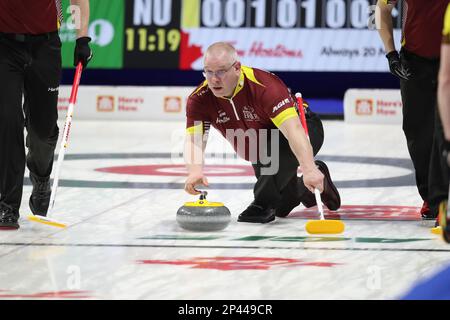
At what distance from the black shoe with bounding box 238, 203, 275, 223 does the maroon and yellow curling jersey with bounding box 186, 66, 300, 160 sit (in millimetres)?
336

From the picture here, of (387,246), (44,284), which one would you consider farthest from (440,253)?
(44,284)

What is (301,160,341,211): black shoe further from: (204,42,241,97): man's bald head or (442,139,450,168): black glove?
(442,139,450,168): black glove

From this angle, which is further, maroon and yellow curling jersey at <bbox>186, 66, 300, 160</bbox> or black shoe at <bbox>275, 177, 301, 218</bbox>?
black shoe at <bbox>275, 177, 301, 218</bbox>

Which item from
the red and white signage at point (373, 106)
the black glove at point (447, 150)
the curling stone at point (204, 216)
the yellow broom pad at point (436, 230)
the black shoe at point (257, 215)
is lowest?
the red and white signage at point (373, 106)

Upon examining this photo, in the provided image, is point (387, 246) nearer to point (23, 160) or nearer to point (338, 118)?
point (23, 160)

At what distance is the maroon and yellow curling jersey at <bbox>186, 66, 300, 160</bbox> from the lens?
5047 mm

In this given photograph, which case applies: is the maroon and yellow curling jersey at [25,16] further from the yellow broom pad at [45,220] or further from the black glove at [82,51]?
the yellow broom pad at [45,220]

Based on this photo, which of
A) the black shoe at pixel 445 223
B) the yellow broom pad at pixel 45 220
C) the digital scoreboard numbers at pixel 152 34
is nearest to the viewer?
the black shoe at pixel 445 223

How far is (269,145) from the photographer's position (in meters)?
5.43

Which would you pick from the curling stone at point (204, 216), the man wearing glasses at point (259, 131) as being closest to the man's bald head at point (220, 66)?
the man wearing glasses at point (259, 131)

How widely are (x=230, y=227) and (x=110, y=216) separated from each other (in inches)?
27.9

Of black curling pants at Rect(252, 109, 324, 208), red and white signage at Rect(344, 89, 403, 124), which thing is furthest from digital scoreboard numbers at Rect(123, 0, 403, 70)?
black curling pants at Rect(252, 109, 324, 208)

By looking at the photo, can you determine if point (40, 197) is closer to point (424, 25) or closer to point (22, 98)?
point (22, 98)

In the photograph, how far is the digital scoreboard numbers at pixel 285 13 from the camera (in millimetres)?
14555
